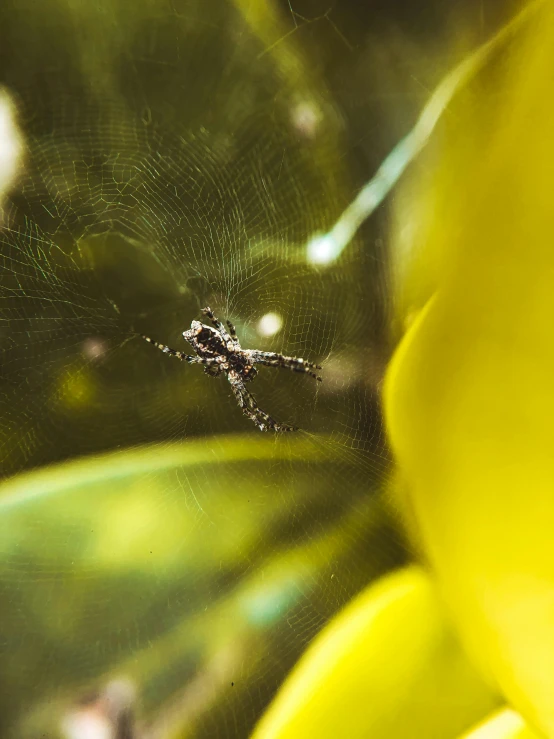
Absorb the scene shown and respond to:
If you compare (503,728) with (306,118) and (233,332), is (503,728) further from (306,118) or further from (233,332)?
(306,118)

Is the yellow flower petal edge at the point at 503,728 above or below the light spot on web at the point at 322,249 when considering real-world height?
below

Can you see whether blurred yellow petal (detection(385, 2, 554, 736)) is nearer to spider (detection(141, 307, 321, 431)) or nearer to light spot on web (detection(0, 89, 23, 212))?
spider (detection(141, 307, 321, 431))

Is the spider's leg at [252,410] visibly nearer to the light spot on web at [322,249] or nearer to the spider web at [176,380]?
the spider web at [176,380]

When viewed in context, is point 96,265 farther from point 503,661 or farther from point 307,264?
point 503,661

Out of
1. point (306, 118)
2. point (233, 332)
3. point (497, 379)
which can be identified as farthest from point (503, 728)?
point (306, 118)

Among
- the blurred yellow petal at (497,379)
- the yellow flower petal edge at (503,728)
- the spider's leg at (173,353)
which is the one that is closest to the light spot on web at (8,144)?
the spider's leg at (173,353)

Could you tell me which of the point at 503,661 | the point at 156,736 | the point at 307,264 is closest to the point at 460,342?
the point at 307,264
